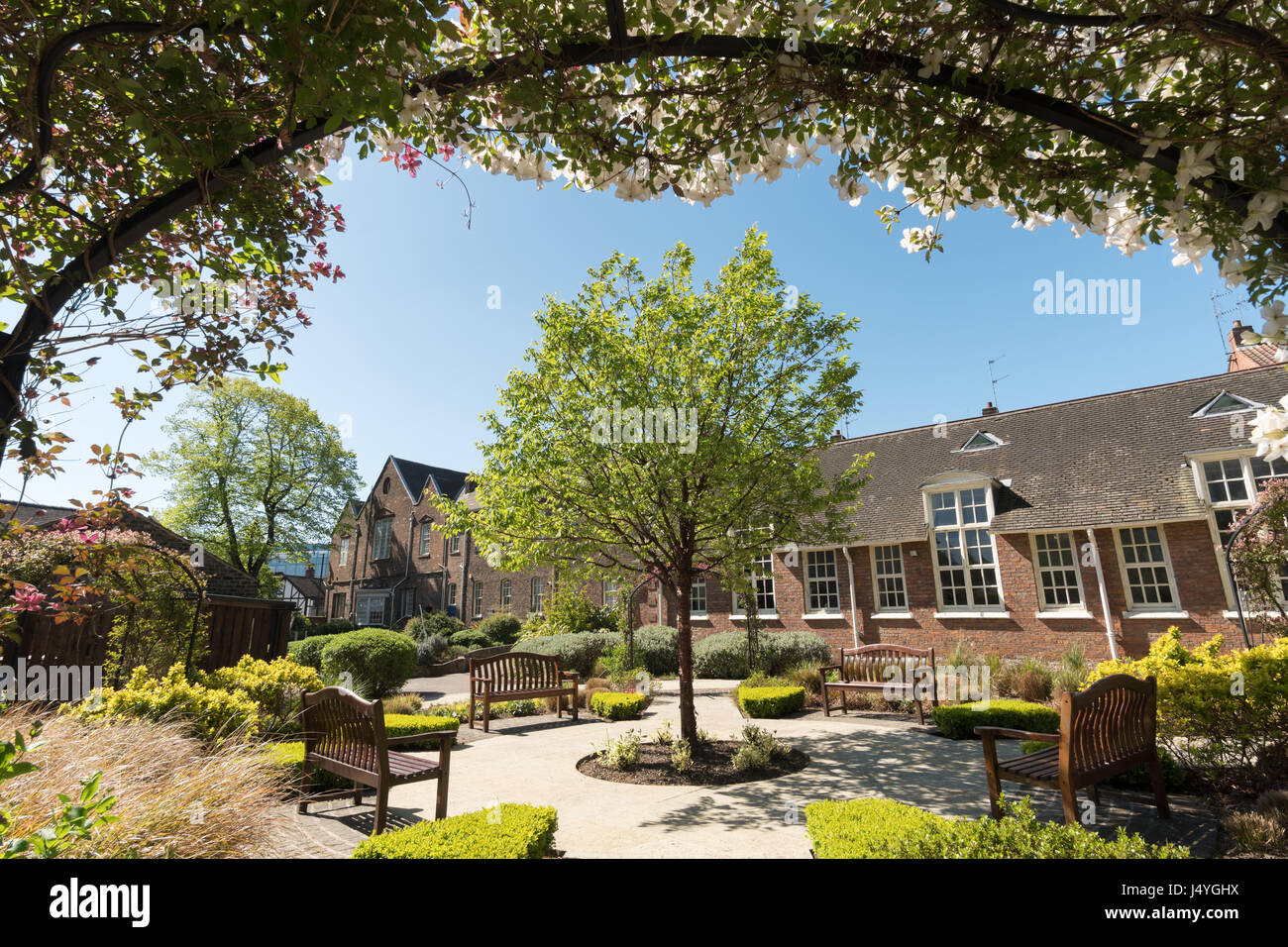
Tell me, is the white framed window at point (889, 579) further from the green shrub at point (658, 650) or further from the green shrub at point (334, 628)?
the green shrub at point (334, 628)

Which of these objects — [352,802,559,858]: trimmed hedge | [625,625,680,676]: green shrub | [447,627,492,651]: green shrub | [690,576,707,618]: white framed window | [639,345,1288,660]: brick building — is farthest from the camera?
[447,627,492,651]: green shrub

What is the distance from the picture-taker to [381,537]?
40.0m

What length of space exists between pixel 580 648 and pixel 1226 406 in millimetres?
17823

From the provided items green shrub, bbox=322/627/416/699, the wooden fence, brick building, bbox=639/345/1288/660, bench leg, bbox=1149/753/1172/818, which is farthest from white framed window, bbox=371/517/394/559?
bench leg, bbox=1149/753/1172/818

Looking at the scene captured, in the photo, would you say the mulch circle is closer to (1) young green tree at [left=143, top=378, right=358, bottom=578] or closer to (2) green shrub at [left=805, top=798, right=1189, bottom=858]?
(2) green shrub at [left=805, top=798, right=1189, bottom=858]

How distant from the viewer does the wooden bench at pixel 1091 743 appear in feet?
15.1

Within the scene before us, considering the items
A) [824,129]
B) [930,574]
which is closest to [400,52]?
[824,129]

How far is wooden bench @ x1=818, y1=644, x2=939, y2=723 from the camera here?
34.6 ft

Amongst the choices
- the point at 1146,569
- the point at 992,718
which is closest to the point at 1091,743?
the point at 992,718

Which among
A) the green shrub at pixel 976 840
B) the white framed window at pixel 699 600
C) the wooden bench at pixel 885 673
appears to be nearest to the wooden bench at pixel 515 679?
the wooden bench at pixel 885 673

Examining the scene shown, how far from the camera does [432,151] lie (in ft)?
9.11

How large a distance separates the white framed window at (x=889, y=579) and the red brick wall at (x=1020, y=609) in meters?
0.18

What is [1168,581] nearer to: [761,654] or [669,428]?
[761,654]

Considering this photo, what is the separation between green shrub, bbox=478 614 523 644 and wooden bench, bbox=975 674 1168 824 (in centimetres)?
2334
